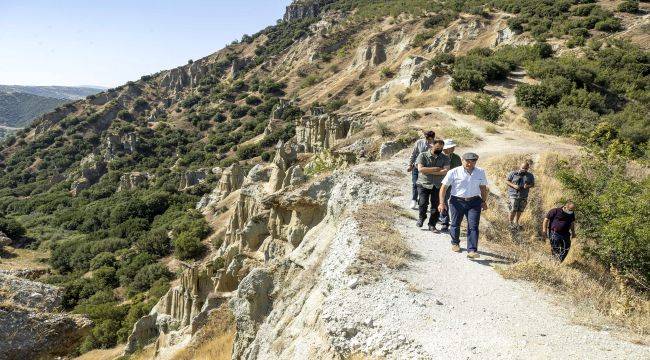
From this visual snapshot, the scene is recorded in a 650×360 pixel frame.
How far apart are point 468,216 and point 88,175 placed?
6905 cm

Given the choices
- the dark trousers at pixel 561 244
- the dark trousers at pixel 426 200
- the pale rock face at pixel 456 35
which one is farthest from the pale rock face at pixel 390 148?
the pale rock face at pixel 456 35

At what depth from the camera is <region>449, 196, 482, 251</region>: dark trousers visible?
20.2 ft

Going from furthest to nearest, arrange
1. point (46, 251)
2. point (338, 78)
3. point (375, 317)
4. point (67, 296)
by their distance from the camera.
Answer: point (338, 78) < point (46, 251) < point (67, 296) < point (375, 317)

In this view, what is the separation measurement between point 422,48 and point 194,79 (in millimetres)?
59792

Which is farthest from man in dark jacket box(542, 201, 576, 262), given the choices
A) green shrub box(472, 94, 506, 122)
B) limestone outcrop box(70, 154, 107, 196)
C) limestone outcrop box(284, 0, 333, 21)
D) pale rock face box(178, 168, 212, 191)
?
limestone outcrop box(284, 0, 333, 21)

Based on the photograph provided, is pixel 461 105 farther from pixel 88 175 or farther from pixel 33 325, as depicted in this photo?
pixel 88 175

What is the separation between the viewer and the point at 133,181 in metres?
56.8

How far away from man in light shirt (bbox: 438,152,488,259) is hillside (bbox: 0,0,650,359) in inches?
17.6

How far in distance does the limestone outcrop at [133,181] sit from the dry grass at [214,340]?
49531mm

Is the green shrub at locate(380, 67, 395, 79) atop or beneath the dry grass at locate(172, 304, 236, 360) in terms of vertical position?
atop

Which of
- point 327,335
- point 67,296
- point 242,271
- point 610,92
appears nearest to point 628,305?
point 327,335

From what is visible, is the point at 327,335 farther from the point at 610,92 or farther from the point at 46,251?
the point at 46,251

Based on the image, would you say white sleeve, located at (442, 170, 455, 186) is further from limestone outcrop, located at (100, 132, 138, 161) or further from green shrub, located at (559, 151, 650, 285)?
limestone outcrop, located at (100, 132, 138, 161)

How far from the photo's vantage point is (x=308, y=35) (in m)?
84.5
